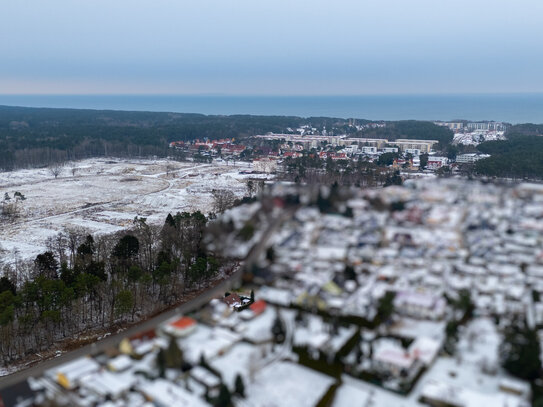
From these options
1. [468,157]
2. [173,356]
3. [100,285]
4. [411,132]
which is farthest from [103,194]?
[411,132]

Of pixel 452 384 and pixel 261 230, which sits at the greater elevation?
pixel 261 230

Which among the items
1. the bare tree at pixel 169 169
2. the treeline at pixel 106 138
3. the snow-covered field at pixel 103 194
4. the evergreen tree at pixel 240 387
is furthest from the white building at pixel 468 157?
the evergreen tree at pixel 240 387

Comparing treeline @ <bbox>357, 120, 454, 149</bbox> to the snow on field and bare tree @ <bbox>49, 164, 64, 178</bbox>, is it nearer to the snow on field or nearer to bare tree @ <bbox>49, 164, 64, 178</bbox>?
bare tree @ <bbox>49, 164, 64, 178</bbox>

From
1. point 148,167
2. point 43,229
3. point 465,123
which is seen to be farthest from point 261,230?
point 465,123

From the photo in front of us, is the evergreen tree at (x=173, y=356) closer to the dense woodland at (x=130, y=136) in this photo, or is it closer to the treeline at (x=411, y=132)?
the dense woodland at (x=130, y=136)

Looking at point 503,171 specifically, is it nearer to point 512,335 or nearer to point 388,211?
point 388,211

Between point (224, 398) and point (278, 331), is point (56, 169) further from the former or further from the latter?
point (224, 398)
